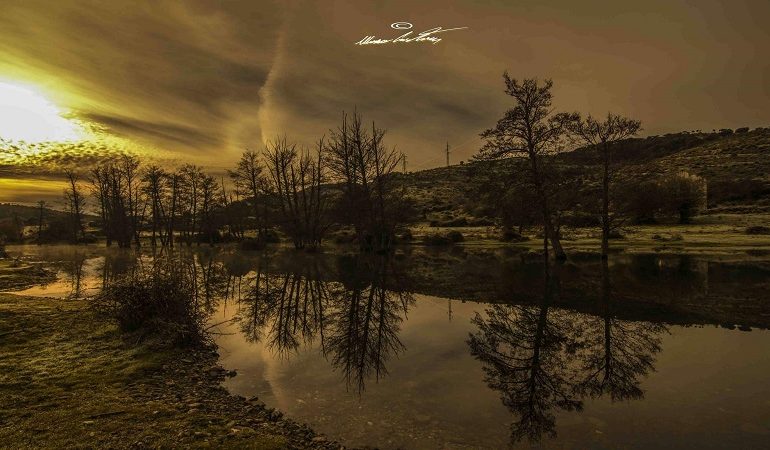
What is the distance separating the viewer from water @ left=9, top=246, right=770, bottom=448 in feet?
19.0

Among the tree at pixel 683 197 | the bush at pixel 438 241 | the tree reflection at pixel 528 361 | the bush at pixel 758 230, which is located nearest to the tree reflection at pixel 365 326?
the tree reflection at pixel 528 361

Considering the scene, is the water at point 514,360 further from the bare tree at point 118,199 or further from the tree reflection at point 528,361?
the bare tree at point 118,199

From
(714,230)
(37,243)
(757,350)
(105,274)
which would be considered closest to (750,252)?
(714,230)

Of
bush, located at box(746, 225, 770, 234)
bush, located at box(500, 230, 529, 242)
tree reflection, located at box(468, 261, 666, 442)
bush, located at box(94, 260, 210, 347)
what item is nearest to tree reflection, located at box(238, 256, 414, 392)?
bush, located at box(94, 260, 210, 347)

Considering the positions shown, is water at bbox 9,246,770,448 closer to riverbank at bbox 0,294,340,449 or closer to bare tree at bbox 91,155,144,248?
riverbank at bbox 0,294,340,449

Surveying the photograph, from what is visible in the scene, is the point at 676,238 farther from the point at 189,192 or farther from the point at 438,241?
the point at 189,192

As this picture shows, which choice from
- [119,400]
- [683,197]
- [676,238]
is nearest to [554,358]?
[119,400]

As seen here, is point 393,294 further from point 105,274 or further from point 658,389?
point 105,274

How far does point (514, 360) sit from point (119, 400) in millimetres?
7324

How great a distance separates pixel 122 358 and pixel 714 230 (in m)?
51.5

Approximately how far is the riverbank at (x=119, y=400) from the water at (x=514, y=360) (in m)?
0.68

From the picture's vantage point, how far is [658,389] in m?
6.98

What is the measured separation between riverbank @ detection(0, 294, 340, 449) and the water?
2.22 feet

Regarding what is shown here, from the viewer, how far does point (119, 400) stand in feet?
22.0
